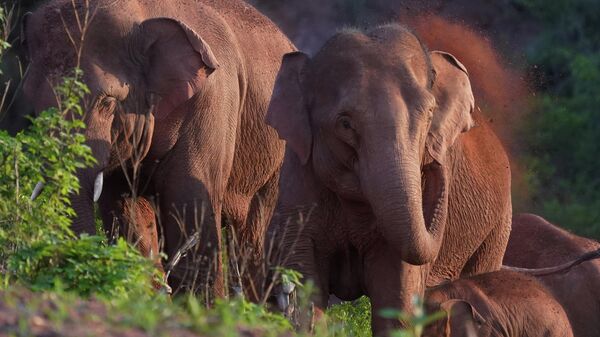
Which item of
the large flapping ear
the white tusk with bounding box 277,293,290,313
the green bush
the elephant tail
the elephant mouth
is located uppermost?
the large flapping ear

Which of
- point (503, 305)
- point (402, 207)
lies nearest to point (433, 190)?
point (402, 207)

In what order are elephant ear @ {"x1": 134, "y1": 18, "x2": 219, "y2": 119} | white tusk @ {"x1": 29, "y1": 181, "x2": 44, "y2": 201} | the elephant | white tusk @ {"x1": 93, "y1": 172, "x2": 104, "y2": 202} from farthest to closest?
the elephant
elephant ear @ {"x1": 134, "y1": 18, "x2": 219, "y2": 119}
white tusk @ {"x1": 93, "y1": 172, "x2": 104, "y2": 202}
white tusk @ {"x1": 29, "y1": 181, "x2": 44, "y2": 201}

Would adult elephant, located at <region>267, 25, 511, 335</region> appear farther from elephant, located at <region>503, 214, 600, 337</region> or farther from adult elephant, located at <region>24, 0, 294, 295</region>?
elephant, located at <region>503, 214, 600, 337</region>

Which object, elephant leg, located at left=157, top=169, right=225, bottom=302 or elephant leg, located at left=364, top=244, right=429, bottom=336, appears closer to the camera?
elephant leg, located at left=364, top=244, right=429, bottom=336

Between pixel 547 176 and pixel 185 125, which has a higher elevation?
pixel 185 125

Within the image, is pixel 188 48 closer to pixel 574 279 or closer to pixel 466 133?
pixel 466 133

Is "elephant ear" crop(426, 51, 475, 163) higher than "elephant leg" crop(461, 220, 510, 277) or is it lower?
higher

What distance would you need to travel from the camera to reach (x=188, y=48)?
12.3 meters

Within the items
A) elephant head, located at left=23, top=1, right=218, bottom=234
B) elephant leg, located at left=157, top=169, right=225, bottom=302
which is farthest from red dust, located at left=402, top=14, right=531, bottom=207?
elephant leg, located at left=157, top=169, right=225, bottom=302

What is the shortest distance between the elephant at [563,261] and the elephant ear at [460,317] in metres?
1.55

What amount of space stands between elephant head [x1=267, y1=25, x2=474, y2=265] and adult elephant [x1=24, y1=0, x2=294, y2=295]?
A: 134 centimetres

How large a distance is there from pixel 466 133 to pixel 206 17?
2385mm

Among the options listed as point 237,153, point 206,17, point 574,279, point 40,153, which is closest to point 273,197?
point 237,153

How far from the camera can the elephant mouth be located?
401 inches
